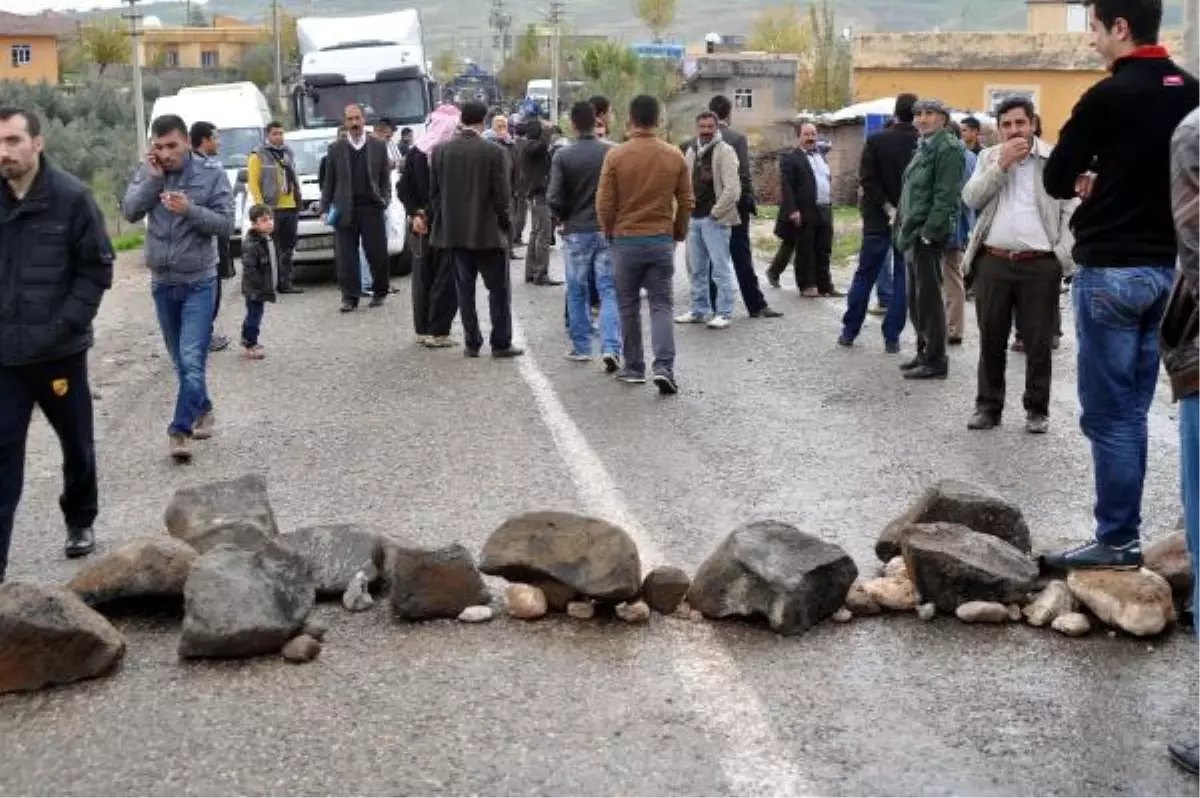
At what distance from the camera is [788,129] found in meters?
45.1

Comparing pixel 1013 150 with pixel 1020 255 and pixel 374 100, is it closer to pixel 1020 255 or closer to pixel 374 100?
pixel 1020 255

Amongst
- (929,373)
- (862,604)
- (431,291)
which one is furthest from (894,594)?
(431,291)

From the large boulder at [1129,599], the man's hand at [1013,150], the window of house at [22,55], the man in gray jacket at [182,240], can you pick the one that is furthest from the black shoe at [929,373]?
the window of house at [22,55]

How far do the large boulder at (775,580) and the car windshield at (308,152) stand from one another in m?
16.1

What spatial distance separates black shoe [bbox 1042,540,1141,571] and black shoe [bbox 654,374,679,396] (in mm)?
4954

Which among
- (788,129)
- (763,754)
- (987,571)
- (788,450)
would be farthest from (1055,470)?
(788,129)

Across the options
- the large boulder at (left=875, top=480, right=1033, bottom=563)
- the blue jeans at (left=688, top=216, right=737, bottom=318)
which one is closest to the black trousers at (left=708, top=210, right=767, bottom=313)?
the blue jeans at (left=688, top=216, right=737, bottom=318)

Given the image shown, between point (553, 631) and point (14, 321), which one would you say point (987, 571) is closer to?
point (553, 631)

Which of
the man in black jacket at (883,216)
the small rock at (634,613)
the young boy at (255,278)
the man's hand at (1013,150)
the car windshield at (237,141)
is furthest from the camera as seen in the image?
the car windshield at (237,141)

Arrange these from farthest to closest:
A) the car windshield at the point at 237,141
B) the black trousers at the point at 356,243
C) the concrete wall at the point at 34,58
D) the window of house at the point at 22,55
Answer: the window of house at the point at 22,55, the concrete wall at the point at 34,58, the car windshield at the point at 237,141, the black trousers at the point at 356,243

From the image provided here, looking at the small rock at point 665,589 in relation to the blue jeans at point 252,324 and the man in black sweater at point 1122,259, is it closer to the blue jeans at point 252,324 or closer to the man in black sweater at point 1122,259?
the man in black sweater at point 1122,259

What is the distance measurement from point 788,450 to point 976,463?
1.05 meters

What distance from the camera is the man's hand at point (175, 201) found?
29.3ft

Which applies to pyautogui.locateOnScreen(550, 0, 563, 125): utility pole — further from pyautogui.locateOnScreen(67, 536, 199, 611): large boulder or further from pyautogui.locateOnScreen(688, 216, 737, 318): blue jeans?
pyautogui.locateOnScreen(67, 536, 199, 611): large boulder
